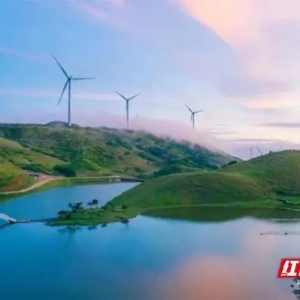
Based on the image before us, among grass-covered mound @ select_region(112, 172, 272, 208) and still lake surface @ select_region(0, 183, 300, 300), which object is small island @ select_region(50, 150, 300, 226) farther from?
still lake surface @ select_region(0, 183, 300, 300)

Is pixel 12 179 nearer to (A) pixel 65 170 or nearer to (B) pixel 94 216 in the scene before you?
(A) pixel 65 170

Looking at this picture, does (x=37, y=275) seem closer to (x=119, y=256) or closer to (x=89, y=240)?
(x=119, y=256)

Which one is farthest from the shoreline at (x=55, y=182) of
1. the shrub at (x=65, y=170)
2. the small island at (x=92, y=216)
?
the small island at (x=92, y=216)

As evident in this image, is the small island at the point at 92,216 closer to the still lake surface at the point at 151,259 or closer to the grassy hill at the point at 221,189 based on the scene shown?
the still lake surface at the point at 151,259

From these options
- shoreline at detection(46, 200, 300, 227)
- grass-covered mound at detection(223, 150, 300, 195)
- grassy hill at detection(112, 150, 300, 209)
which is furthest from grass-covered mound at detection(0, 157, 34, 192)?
grass-covered mound at detection(223, 150, 300, 195)

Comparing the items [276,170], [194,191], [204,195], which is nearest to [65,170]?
[276,170]

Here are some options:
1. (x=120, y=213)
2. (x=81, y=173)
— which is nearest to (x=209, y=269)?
(x=120, y=213)
